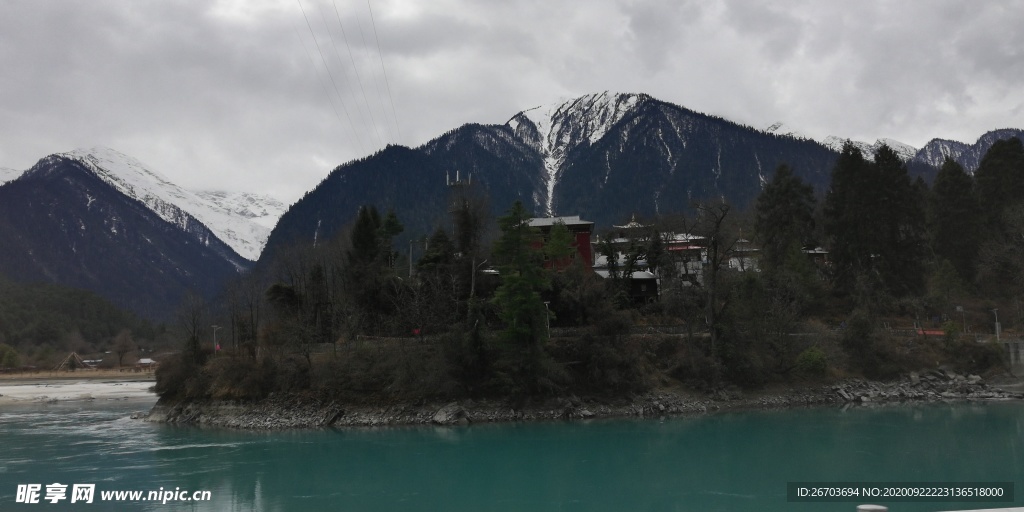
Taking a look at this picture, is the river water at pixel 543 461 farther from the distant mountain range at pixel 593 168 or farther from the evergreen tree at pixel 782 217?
the distant mountain range at pixel 593 168

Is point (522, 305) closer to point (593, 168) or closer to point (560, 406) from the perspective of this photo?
point (560, 406)

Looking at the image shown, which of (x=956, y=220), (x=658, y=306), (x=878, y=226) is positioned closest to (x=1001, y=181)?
(x=956, y=220)

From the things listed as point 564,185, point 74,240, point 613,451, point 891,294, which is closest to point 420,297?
point 613,451

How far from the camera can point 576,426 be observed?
34.6 metres

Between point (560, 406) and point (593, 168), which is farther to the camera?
point (593, 168)

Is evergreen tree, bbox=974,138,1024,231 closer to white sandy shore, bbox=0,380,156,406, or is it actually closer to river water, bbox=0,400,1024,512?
river water, bbox=0,400,1024,512

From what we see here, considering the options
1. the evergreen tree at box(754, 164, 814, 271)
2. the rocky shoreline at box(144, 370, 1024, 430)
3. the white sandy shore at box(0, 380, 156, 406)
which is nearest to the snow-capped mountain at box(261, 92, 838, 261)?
the white sandy shore at box(0, 380, 156, 406)

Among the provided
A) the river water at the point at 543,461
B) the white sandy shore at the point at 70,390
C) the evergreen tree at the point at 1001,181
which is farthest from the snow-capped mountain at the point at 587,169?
the river water at the point at 543,461

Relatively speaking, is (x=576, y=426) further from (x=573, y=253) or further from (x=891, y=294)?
(x=891, y=294)

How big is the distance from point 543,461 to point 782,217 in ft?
114

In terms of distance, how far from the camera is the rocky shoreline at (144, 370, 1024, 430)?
36594 mm

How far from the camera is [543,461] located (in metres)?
26.4

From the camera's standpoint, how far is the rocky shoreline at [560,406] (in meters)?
36.6

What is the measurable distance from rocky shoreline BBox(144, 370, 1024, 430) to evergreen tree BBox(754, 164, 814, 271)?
13.3 metres
